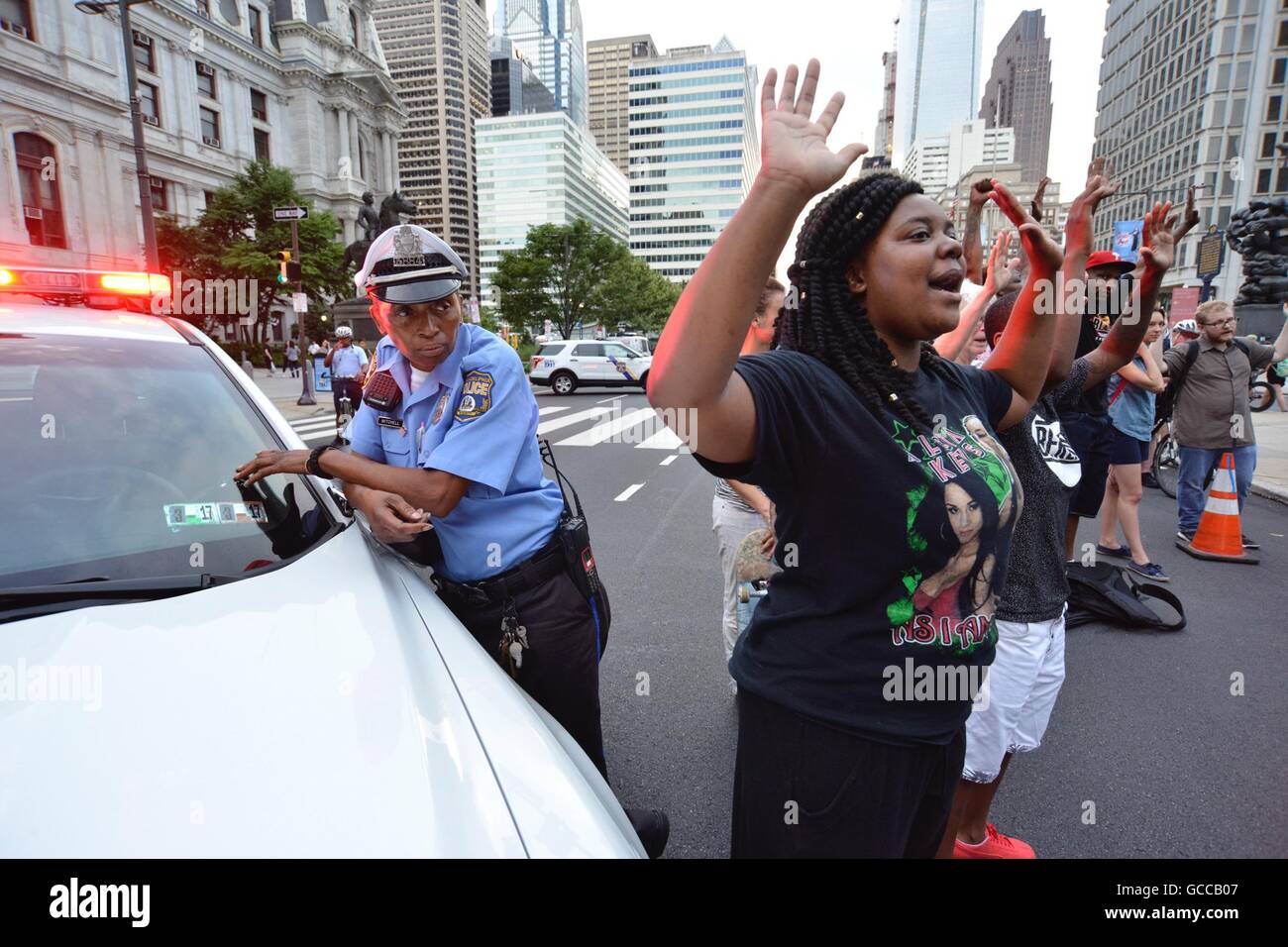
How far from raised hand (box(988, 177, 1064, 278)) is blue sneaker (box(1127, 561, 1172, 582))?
4.59m

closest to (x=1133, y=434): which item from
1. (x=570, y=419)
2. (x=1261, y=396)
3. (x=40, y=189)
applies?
(x=570, y=419)

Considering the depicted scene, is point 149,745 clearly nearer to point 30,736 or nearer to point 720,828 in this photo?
point 30,736

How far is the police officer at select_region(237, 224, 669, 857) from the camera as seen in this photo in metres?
1.81

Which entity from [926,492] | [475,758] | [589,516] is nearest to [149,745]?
[475,758]

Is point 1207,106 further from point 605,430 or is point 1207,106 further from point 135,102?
point 135,102

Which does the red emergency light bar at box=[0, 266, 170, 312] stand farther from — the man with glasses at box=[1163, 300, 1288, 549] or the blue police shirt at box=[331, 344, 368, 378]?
the blue police shirt at box=[331, 344, 368, 378]

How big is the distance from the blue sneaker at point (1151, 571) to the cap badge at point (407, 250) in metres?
5.69

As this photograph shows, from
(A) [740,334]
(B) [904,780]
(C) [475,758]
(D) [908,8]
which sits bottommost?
(B) [904,780]

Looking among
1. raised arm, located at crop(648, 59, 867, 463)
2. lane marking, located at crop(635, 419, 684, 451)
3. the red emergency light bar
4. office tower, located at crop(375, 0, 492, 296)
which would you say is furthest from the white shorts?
office tower, located at crop(375, 0, 492, 296)

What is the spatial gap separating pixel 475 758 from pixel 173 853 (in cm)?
45

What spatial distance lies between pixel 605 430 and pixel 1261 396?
14.5 m

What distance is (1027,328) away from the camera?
1.86 meters

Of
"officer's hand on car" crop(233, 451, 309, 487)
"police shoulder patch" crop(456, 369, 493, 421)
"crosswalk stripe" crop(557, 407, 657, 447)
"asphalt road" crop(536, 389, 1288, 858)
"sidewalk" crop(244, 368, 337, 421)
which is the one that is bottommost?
"sidewalk" crop(244, 368, 337, 421)

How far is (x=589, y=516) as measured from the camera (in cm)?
713
